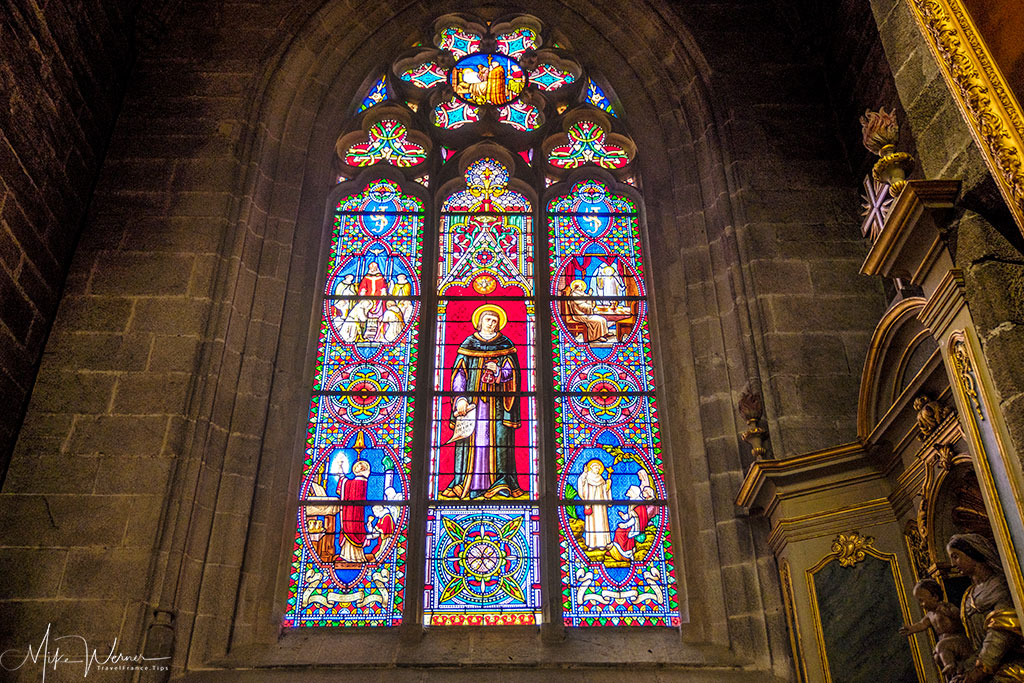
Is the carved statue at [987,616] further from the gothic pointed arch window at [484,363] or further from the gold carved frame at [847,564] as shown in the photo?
the gothic pointed arch window at [484,363]

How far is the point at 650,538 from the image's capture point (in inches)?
264

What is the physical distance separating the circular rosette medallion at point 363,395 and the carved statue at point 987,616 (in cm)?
391

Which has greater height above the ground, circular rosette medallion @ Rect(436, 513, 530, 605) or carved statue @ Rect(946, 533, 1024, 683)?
circular rosette medallion @ Rect(436, 513, 530, 605)

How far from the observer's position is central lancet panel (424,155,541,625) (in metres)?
6.50

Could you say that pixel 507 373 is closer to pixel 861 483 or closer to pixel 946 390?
pixel 861 483

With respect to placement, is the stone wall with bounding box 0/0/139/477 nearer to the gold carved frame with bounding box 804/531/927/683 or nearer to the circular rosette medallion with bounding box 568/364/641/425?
the circular rosette medallion with bounding box 568/364/641/425

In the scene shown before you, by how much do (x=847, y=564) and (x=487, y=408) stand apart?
2.76m

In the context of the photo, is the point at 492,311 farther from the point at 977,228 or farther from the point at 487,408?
the point at 977,228

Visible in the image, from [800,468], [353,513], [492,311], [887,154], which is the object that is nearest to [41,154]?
[353,513]

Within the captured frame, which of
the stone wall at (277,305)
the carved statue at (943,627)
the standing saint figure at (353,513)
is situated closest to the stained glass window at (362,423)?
the standing saint figure at (353,513)

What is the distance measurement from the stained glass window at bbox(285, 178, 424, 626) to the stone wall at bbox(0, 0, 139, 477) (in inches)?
70.3

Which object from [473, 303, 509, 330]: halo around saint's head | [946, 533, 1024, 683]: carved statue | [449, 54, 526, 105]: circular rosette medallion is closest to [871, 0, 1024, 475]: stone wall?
[946, 533, 1024, 683]: carved statue

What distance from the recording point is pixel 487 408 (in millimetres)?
7219

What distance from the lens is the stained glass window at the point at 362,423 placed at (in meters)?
6.50
